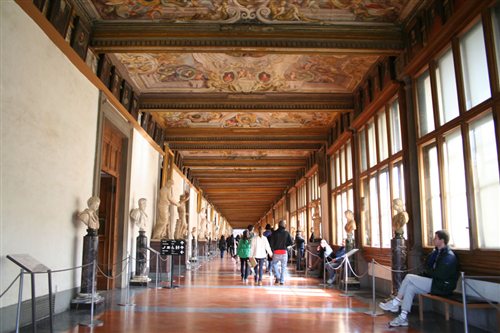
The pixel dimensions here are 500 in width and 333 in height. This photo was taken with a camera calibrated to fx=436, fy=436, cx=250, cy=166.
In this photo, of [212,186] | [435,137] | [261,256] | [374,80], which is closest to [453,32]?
[435,137]

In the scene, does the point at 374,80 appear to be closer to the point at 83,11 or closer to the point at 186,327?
the point at 83,11

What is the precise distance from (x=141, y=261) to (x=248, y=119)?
638cm

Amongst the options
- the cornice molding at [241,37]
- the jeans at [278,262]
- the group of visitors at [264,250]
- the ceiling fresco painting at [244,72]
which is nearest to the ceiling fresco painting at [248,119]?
the ceiling fresco painting at [244,72]

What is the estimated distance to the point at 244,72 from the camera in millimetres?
11328

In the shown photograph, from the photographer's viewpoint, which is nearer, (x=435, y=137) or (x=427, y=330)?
(x=427, y=330)

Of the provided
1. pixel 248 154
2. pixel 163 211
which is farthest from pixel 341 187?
pixel 248 154

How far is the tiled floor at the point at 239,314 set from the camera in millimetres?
6199

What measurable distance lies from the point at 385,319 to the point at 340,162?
28.6ft

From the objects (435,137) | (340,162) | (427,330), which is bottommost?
(427,330)

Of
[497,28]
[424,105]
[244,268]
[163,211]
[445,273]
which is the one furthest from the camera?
[163,211]

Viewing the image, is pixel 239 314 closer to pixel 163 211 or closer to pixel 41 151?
pixel 41 151

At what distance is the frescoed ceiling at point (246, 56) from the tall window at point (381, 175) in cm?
133

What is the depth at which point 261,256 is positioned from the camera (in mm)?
13023

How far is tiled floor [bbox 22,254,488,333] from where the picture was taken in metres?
6.20
